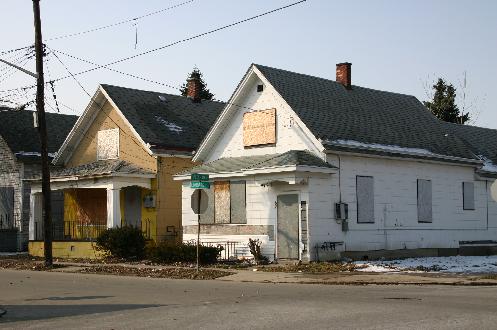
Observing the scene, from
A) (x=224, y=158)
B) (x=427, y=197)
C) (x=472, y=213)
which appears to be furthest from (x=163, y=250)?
(x=472, y=213)

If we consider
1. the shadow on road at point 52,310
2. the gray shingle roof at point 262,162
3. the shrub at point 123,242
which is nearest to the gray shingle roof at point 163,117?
the gray shingle roof at point 262,162

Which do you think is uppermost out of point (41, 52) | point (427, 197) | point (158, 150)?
point (41, 52)

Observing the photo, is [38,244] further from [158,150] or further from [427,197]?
[427,197]

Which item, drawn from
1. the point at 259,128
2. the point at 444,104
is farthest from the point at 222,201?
the point at 444,104

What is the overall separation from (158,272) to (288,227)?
17.3 feet

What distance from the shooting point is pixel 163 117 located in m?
36.0

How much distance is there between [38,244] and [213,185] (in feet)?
32.2

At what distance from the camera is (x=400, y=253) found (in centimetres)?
2928

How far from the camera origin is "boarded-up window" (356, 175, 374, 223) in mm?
28109

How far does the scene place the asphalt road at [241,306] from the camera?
11734mm

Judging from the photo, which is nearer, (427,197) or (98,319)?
(98,319)

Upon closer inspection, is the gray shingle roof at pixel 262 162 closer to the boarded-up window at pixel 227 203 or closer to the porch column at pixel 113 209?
the boarded-up window at pixel 227 203

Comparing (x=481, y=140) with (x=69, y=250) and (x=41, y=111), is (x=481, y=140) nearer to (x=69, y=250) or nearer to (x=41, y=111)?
(x=69, y=250)

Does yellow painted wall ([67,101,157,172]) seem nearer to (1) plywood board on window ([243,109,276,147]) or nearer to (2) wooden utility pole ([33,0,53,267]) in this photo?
(1) plywood board on window ([243,109,276,147])
